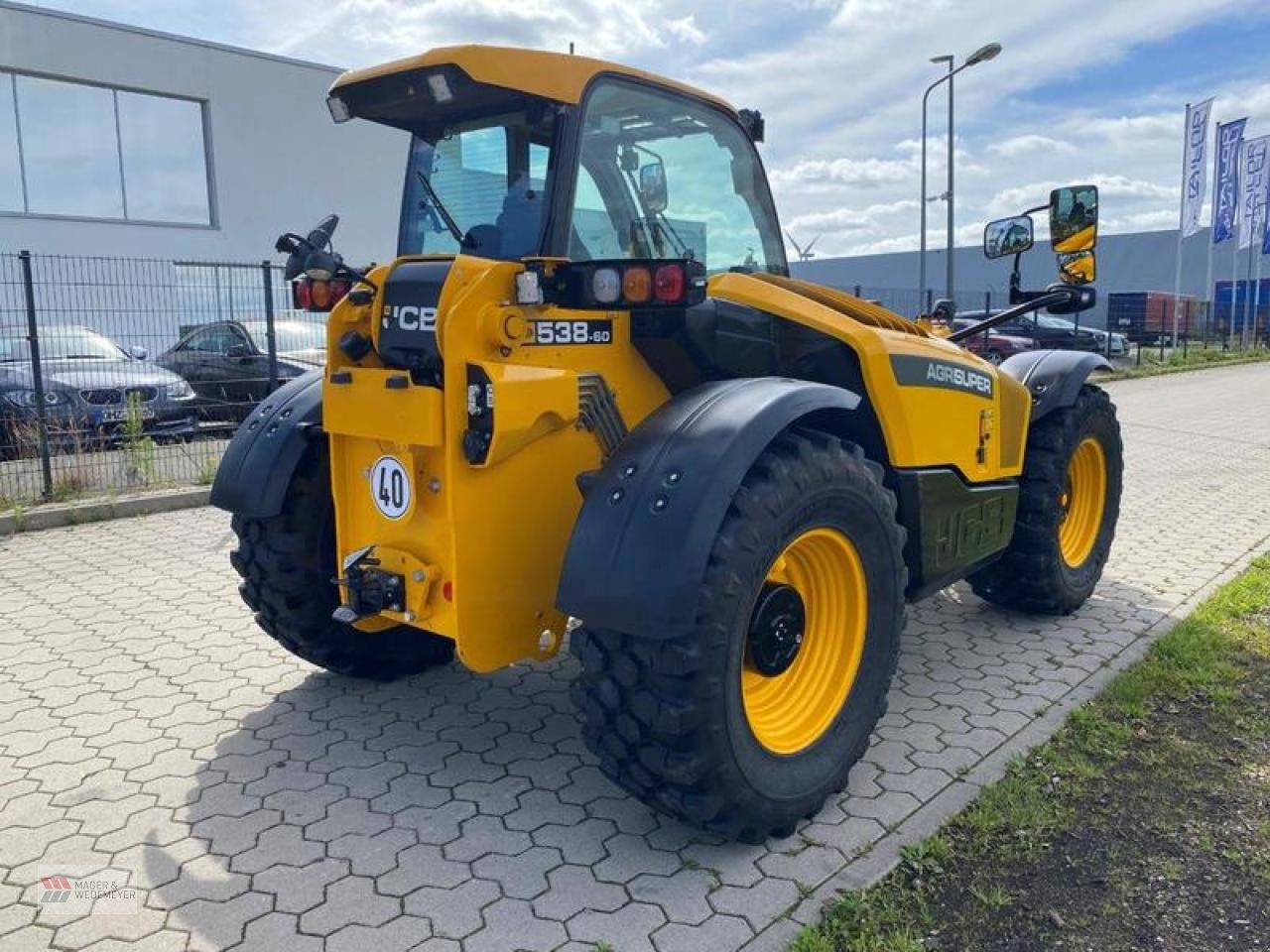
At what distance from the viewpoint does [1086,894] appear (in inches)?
109

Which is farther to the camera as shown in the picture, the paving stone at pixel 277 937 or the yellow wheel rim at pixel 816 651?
the yellow wheel rim at pixel 816 651

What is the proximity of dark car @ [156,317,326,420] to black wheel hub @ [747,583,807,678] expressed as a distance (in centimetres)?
848

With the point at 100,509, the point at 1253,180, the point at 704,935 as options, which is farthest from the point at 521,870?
the point at 1253,180

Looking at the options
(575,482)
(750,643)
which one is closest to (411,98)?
(575,482)

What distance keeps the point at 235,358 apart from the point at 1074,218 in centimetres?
894

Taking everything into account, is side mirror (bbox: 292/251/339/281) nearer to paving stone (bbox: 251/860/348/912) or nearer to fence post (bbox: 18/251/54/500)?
paving stone (bbox: 251/860/348/912)

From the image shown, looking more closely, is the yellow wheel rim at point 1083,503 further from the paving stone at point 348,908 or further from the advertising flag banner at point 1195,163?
the advertising flag banner at point 1195,163

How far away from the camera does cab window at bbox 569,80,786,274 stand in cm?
328

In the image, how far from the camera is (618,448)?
2955 millimetres

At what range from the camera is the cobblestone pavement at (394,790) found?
8.71 feet

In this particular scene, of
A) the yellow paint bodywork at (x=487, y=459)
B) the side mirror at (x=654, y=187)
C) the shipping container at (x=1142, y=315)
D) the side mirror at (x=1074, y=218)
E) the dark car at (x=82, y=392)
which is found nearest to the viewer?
the yellow paint bodywork at (x=487, y=459)

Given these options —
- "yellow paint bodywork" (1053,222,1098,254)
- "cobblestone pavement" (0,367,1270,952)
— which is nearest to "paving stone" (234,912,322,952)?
"cobblestone pavement" (0,367,1270,952)

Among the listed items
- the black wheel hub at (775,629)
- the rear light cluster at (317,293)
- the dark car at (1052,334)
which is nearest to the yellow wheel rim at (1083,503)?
the black wheel hub at (775,629)

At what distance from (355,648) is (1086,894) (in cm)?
276
